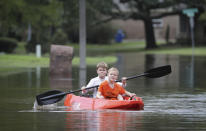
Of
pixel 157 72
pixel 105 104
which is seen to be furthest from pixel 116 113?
pixel 157 72

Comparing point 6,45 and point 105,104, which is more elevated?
point 6,45

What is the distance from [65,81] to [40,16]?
1968 cm

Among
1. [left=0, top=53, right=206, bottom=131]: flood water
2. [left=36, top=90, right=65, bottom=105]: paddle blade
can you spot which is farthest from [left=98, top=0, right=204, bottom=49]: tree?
[left=36, top=90, right=65, bottom=105]: paddle blade

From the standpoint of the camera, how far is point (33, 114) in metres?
13.1

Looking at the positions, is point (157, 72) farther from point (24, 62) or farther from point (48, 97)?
point (24, 62)

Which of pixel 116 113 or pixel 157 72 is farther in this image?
pixel 157 72

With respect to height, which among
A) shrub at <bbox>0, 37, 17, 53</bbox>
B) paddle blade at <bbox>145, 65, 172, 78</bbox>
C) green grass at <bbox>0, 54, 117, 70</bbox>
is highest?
shrub at <bbox>0, 37, 17, 53</bbox>

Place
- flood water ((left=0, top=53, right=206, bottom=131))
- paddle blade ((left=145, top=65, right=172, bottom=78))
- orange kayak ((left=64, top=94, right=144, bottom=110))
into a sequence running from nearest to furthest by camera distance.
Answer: flood water ((left=0, top=53, right=206, bottom=131)) < orange kayak ((left=64, top=94, right=144, bottom=110)) < paddle blade ((left=145, top=65, right=172, bottom=78))

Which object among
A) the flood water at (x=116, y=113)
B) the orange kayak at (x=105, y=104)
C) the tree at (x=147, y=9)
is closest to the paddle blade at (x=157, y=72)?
the flood water at (x=116, y=113)

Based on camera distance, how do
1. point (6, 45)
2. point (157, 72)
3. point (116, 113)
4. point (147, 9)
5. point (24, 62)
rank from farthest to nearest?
point (147, 9), point (6, 45), point (24, 62), point (157, 72), point (116, 113)

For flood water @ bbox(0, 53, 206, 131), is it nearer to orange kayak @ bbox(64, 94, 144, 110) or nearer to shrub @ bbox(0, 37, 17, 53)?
orange kayak @ bbox(64, 94, 144, 110)

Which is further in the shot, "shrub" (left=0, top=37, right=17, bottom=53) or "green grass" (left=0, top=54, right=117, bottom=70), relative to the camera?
"shrub" (left=0, top=37, right=17, bottom=53)

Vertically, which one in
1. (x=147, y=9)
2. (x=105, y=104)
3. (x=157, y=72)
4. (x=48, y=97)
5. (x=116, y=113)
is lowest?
(x=116, y=113)

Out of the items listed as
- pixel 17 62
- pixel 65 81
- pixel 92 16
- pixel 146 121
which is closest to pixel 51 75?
pixel 65 81
